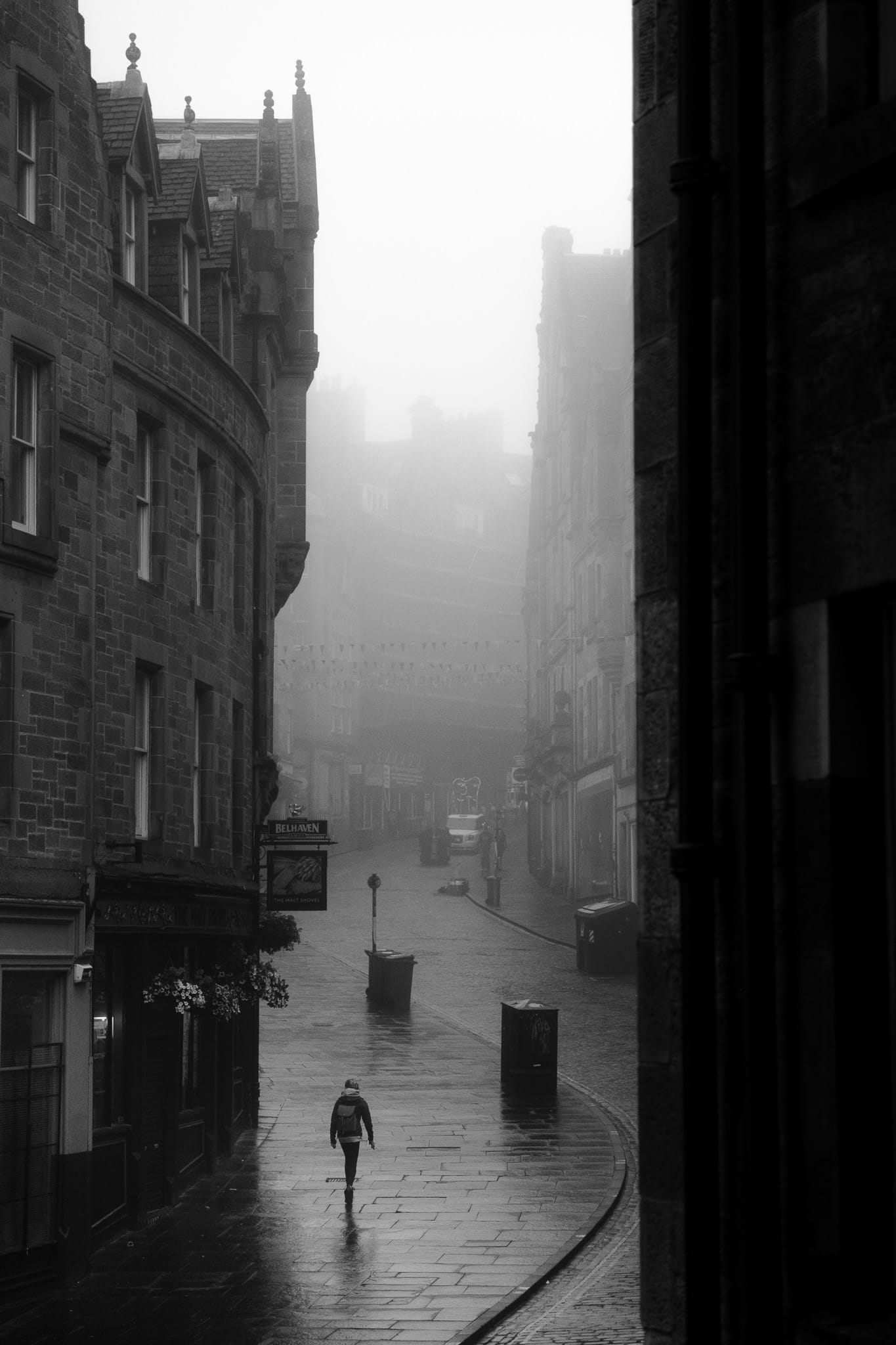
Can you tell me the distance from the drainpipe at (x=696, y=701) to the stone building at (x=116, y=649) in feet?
44.8

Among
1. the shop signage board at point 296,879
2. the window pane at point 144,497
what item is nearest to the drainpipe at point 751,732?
the window pane at point 144,497

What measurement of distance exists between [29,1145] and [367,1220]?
3.85 meters

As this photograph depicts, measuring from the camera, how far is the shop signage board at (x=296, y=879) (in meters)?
28.2

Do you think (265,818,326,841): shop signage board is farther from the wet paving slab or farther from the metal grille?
the metal grille

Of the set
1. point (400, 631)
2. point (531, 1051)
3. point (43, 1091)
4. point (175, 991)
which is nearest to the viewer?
point (43, 1091)

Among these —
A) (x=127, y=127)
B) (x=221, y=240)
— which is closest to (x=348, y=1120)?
(x=127, y=127)

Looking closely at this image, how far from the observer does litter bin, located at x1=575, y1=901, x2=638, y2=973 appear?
144ft

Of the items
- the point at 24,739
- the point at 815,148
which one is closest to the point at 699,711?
the point at 815,148

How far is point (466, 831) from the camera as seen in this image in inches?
3339

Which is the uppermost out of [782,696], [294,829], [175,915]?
[294,829]

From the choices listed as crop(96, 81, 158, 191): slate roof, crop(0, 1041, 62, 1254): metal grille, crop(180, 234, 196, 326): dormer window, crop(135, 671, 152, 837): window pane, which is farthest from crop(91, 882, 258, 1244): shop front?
crop(96, 81, 158, 191): slate roof

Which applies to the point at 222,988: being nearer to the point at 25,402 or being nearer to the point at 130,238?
the point at 25,402

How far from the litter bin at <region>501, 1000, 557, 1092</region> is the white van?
5268cm

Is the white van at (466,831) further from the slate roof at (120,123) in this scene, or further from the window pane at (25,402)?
the window pane at (25,402)
